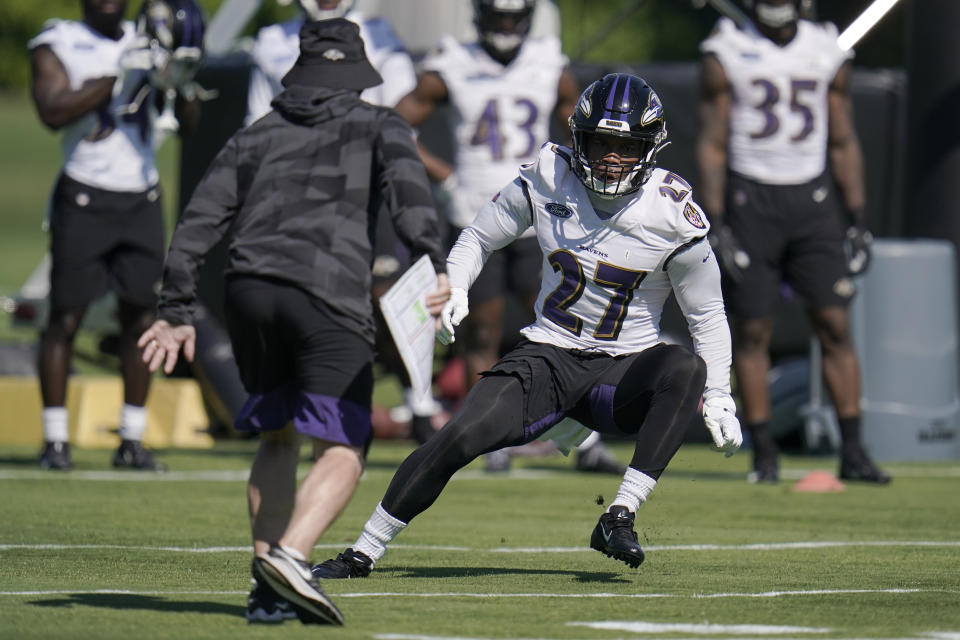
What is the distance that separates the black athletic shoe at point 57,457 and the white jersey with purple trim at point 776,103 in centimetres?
367

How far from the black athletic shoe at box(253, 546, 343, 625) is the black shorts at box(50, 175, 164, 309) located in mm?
4980

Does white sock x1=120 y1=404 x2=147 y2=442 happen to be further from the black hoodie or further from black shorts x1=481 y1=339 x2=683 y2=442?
the black hoodie

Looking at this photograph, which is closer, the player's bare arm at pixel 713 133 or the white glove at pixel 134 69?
the player's bare arm at pixel 713 133

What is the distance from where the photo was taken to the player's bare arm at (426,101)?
9680mm

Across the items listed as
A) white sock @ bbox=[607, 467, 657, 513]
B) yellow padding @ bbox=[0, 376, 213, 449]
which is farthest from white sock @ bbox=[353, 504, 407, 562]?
yellow padding @ bbox=[0, 376, 213, 449]

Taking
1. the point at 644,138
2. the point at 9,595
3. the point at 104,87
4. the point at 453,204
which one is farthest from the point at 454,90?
the point at 9,595

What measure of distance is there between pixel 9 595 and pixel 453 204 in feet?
16.0

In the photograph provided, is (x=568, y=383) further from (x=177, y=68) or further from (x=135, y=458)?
(x=177, y=68)

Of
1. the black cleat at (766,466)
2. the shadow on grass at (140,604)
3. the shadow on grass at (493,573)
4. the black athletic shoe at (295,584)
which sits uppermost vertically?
the black athletic shoe at (295,584)

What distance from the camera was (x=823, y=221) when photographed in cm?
927

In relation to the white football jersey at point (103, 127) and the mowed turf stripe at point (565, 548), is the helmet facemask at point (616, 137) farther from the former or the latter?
the white football jersey at point (103, 127)

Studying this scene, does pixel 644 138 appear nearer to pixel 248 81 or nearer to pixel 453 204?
pixel 453 204

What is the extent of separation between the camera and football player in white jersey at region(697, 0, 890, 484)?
925cm

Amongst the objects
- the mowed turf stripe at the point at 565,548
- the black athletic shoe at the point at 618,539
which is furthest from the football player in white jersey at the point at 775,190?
the black athletic shoe at the point at 618,539
